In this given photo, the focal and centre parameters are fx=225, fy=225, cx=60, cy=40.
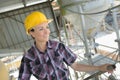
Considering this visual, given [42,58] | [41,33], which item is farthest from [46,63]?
[41,33]

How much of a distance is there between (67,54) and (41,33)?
50 cm

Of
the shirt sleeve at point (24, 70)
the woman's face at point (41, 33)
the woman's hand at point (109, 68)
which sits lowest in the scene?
the woman's hand at point (109, 68)

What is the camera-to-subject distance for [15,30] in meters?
10.8

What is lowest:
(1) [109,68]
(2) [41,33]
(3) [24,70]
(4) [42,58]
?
(1) [109,68]

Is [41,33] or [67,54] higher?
[41,33]

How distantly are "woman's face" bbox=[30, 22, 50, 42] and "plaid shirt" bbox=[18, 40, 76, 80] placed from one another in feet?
0.51

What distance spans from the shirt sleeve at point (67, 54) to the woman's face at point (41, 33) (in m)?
0.29

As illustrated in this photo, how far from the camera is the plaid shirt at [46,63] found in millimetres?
2973

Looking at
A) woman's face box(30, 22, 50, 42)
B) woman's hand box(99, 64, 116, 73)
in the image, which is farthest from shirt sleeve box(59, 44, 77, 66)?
woman's hand box(99, 64, 116, 73)

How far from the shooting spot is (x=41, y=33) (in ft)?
9.27

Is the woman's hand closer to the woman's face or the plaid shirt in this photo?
the plaid shirt

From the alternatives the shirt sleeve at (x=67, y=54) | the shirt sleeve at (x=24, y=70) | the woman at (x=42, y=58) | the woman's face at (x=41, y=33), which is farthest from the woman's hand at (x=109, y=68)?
the shirt sleeve at (x=24, y=70)

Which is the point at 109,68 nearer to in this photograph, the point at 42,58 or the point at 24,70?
the point at 42,58

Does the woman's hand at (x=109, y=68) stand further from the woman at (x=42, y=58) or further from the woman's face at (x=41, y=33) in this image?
the woman's face at (x=41, y=33)
